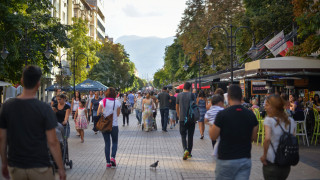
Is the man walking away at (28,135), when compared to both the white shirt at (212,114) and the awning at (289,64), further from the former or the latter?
the awning at (289,64)

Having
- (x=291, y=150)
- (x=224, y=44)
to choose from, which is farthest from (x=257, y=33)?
(x=291, y=150)

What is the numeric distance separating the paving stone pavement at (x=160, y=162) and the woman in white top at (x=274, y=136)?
298 cm

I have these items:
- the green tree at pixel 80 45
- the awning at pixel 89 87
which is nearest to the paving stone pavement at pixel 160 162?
the awning at pixel 89 87

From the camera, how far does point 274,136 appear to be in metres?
5.25

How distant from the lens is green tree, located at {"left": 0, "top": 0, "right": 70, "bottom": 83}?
2684 centimetres

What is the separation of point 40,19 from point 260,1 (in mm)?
16267

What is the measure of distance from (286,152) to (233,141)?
0.74 metres

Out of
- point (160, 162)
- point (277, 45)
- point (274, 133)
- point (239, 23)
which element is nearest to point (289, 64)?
point (160, 162)

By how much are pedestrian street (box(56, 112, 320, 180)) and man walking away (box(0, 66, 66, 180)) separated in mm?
4353

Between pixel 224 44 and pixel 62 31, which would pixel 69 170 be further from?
pixel 224 44

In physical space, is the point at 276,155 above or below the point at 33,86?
below

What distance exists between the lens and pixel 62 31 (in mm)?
30891

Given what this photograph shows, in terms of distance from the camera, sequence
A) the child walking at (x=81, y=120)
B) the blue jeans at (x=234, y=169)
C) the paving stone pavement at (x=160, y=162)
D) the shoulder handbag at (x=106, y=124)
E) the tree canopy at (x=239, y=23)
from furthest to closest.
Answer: the tree canopy at (x=239, y=23)
the child walking at (x=81, y=120)
the shoulder handbag at (x=106, y=124)
the paving stone pavement at (x=160, y=162)
the blue jeans at (x=234, y=169)

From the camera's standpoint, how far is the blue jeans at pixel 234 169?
4.78m
